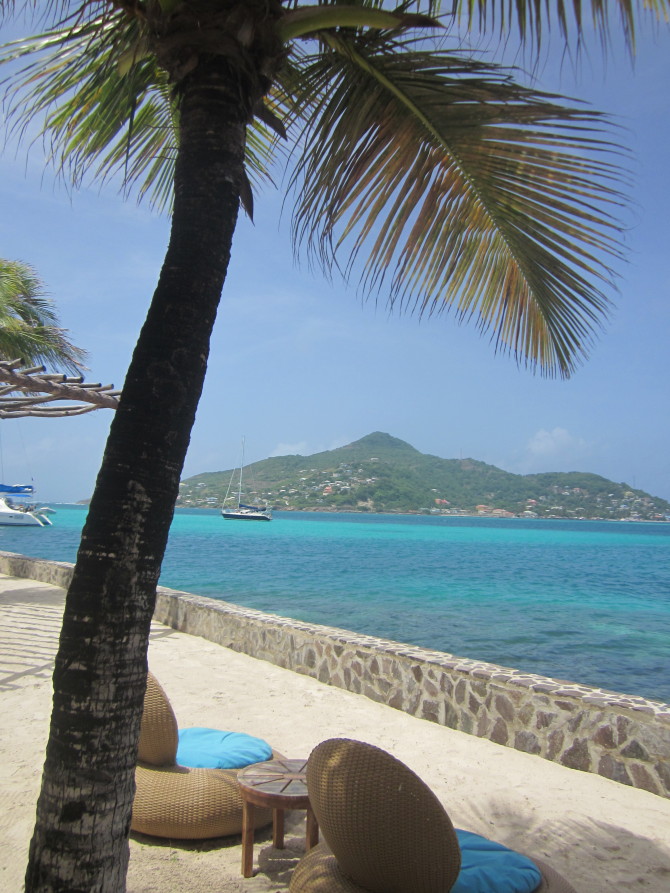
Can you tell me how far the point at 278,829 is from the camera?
3553mm

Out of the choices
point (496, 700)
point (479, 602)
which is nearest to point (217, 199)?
point (496, 700)

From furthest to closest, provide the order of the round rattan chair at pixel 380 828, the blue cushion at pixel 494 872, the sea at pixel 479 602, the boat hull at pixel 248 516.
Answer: the boat hull at pixel 248 516, the sea at pixel 479 602, the blue cushion at pixel 494 872, the round rattan chair at pixel 380 828

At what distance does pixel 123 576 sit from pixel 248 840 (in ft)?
7.30

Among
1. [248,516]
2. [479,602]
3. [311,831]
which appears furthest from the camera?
[248,516]

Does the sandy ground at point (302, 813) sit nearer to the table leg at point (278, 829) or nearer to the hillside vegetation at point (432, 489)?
the table leg at point (278, 829)

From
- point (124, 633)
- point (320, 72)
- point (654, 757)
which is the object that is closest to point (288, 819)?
point (654, 757)

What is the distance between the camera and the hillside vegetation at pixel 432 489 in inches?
5103

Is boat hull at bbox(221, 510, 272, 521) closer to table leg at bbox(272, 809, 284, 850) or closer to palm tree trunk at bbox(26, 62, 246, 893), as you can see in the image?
table leg at bbox(272, 809, 284, 850)

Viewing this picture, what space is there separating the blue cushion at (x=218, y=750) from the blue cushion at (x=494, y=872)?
1587 mm

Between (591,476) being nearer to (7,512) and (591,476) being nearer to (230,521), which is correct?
(230,521)

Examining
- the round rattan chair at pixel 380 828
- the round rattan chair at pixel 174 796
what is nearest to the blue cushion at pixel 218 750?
the round rattan chair at pixel 174 796

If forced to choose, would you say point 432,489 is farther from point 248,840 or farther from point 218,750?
point 248,840

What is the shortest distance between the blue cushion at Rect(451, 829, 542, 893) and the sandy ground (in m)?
0.86

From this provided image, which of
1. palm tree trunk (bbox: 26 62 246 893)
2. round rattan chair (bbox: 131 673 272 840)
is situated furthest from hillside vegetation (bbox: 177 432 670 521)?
palm tree trunk (bbox: 26 62 246 893)
